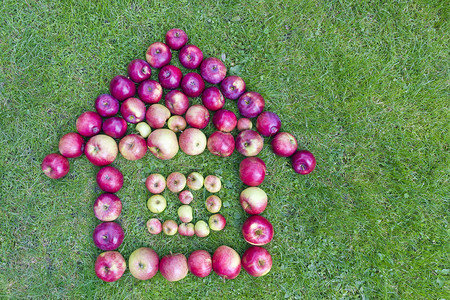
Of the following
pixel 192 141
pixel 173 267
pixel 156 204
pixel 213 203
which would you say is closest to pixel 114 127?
pixel 192 141

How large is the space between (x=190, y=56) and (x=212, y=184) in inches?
72.3

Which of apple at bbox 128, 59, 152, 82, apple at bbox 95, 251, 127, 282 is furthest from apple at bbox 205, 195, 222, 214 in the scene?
apple at bbox 128, 59, 152, 82

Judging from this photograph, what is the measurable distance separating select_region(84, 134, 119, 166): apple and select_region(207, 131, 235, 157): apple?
132cm

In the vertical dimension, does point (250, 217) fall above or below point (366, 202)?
below

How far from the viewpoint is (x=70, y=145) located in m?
3.83

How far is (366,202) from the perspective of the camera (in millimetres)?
4180

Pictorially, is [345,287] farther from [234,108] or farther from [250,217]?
[234,108]

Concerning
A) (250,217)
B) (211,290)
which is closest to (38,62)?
(250,217)

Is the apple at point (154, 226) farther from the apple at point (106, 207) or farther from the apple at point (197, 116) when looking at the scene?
the apple at point (197, 116)

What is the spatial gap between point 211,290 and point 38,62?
162 inches

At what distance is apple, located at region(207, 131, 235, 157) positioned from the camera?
12.6 ft

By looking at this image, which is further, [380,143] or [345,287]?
[380,143]

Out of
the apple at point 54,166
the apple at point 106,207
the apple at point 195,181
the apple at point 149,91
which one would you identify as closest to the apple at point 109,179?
the apple at point 106,207

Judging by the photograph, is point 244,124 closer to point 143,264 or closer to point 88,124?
point 88,124
